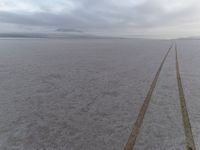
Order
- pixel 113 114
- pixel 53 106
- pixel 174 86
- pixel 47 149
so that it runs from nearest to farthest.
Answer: pixel 47 149 → pixel 113 114 → pixel 53 106 → pixel 174 86

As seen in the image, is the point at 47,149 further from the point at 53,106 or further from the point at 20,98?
the point at 20,98

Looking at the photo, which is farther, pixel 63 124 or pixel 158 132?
pixel 63 124

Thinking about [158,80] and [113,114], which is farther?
[158,80]

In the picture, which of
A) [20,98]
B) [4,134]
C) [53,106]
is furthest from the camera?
[20,98]

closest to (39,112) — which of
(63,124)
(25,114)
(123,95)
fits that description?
(25,114)

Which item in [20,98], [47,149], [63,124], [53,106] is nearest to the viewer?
[47,149]

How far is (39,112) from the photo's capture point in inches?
133

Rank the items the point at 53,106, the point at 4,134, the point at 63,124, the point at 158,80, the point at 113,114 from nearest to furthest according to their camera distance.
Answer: the point at 4,134 → the point at 63,124 → the point at 113,114 → the point at 53,106 → the point at 158,80

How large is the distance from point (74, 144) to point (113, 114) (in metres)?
1.09

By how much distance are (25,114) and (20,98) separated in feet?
3.17

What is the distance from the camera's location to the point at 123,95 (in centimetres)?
430

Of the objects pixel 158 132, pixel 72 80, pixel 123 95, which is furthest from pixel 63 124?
pixel 72 80

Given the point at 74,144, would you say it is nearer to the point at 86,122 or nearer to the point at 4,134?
the point at 86,122

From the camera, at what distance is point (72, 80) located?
5.78m
